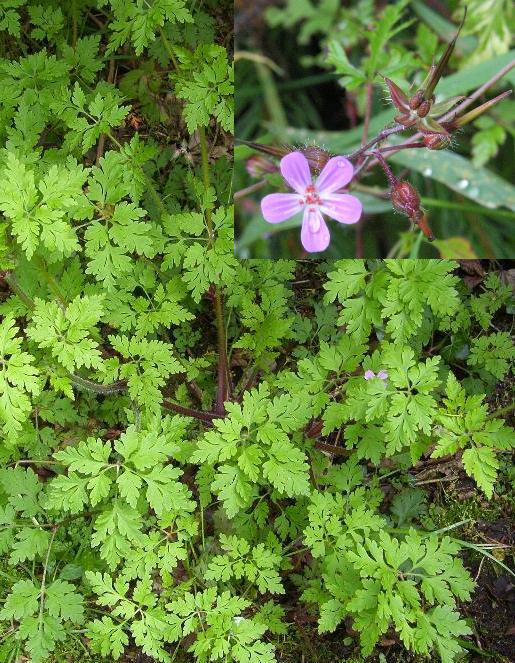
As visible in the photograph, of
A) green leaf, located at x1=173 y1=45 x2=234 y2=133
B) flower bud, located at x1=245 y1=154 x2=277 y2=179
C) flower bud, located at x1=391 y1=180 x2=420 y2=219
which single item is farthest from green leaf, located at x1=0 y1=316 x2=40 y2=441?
flower bud, located at x1=391 y1=180 x2=420 y2=219

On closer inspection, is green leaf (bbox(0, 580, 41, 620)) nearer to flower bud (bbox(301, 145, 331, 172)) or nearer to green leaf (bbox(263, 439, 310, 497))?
green leaf (bbox(263, 439, 310, 497))

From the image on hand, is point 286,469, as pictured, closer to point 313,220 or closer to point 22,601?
point 313,220

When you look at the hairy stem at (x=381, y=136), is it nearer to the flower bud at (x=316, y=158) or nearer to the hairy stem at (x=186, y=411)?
the flower bud at (x=316, y=158)

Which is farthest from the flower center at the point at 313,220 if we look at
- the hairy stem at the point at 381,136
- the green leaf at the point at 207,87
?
the green leaf at the point at 207,87

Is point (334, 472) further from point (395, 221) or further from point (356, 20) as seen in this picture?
point (356, 20)

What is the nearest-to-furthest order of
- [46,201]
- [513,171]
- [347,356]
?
[46,201], [347,356], [513,171]

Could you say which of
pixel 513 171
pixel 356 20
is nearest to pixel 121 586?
pixel 513 171

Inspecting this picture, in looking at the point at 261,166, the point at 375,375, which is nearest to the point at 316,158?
the point at 261,166

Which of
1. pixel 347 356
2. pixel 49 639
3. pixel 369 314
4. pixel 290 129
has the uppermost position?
pixel 290 129
